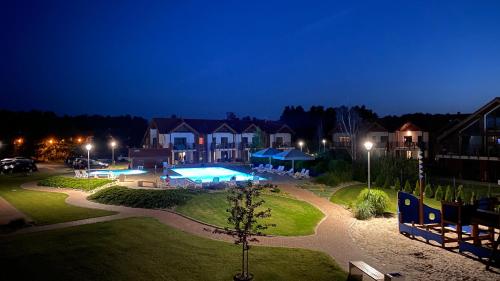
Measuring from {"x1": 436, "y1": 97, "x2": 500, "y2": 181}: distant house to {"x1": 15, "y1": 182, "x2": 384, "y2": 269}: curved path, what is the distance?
60.8 ft

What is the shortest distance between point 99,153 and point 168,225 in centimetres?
4851

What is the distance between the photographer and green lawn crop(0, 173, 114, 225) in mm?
17109

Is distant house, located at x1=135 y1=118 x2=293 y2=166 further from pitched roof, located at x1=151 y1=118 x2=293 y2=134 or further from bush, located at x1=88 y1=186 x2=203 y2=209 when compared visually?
bush, located at x1=88 y1=186 x2=203 y2=209

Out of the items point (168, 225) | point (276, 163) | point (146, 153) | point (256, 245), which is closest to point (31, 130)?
point (146, 153)

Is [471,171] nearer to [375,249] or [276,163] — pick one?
[276,163]

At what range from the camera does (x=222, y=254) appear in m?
11.8

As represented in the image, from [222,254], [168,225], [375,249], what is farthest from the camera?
[168,225]

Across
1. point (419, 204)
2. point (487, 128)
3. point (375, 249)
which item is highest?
point (487, 128)

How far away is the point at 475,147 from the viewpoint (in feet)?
118

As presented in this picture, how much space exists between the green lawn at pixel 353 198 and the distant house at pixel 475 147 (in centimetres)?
1385

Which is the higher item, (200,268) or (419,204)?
(419,204)

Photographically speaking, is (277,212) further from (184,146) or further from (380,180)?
(184,146)

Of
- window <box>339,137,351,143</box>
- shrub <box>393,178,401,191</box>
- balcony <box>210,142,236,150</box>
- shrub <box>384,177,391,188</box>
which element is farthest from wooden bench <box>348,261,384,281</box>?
window <box>339,137,351,143</box>

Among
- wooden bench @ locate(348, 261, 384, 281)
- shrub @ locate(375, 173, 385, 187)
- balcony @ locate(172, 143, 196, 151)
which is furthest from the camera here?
balcony @ locate(172, 143, 196, 151)
